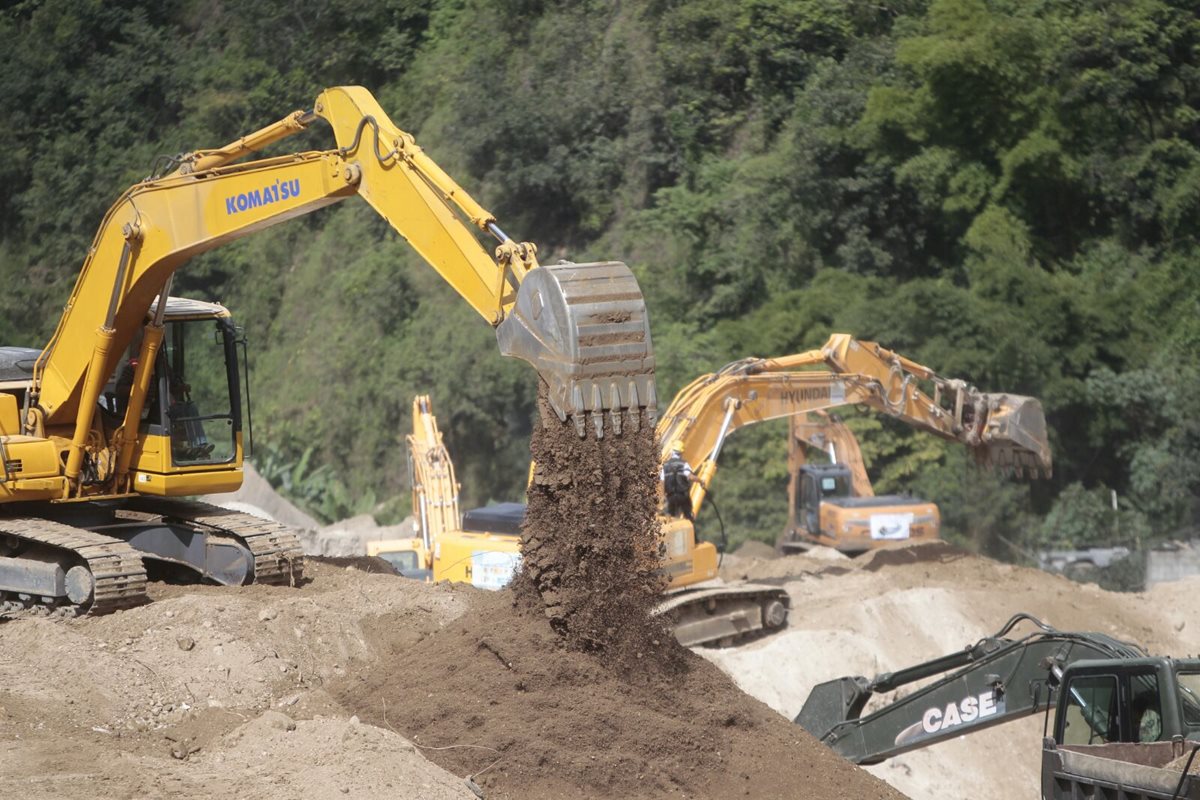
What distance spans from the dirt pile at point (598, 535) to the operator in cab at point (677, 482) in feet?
19.6

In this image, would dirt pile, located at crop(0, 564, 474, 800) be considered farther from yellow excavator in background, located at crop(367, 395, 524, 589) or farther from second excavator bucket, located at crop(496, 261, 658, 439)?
yellow excavator in background, located at crop(367, 395, 524, 589)

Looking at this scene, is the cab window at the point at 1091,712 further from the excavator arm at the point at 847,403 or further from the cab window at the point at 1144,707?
the excavator arm at the point at 847,403

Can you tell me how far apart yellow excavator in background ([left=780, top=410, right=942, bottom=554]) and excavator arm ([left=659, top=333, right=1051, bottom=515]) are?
44.8 inches

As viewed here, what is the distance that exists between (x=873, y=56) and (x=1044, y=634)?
849 inches

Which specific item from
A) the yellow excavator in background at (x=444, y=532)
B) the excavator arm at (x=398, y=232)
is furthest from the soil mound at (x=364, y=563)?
the excavator arm at (x=398, y=232)

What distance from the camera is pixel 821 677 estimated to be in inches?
553

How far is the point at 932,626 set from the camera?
15.4 meters

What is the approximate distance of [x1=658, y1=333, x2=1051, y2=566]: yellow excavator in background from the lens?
1552 centimetres

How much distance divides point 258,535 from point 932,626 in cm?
723

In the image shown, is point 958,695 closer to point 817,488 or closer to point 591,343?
point 591,343

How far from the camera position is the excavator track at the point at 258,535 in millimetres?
11438

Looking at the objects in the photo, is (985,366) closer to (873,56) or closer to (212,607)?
(873,56)

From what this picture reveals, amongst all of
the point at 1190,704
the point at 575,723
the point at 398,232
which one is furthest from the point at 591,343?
the point at 1190,704

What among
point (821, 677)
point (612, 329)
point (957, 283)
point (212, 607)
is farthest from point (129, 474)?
point (957, 283)
